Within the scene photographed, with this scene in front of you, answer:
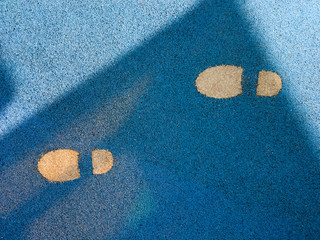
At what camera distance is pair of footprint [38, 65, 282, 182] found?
110 cm

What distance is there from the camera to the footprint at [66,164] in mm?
1110

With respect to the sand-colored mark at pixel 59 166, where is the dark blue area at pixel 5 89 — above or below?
above

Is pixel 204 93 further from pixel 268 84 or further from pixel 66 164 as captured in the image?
pixel 66 164

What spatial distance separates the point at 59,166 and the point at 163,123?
60 centimetres

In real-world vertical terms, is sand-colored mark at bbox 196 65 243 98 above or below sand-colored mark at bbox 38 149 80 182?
above

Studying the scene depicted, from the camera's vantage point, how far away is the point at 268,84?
1104mm

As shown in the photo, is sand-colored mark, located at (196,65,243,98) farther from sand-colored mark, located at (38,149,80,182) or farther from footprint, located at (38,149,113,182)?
sand-colored mark, located at (38,149,80,182)

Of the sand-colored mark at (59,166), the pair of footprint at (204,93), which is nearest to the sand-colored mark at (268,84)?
the pair of footprint at (204,93)

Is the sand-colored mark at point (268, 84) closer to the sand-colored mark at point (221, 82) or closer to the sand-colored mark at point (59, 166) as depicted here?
the sand-colored mark at point (221, 82)

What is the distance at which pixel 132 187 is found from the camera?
43.7 inches

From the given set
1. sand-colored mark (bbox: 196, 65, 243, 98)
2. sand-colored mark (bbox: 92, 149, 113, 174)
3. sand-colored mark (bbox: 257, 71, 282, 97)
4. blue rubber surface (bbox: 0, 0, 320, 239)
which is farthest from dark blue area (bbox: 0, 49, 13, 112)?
sand-colored mark (bbox: 257, 71, 282, 97)

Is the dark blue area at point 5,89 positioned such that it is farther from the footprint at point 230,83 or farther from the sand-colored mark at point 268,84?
the sand-colored mark at point 268,84

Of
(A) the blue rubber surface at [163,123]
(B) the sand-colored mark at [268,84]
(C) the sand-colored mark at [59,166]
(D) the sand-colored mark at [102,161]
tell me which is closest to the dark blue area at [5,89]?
(A) the blue rubber surface at [163,123]

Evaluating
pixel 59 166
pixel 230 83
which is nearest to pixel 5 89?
pixel 59 166
